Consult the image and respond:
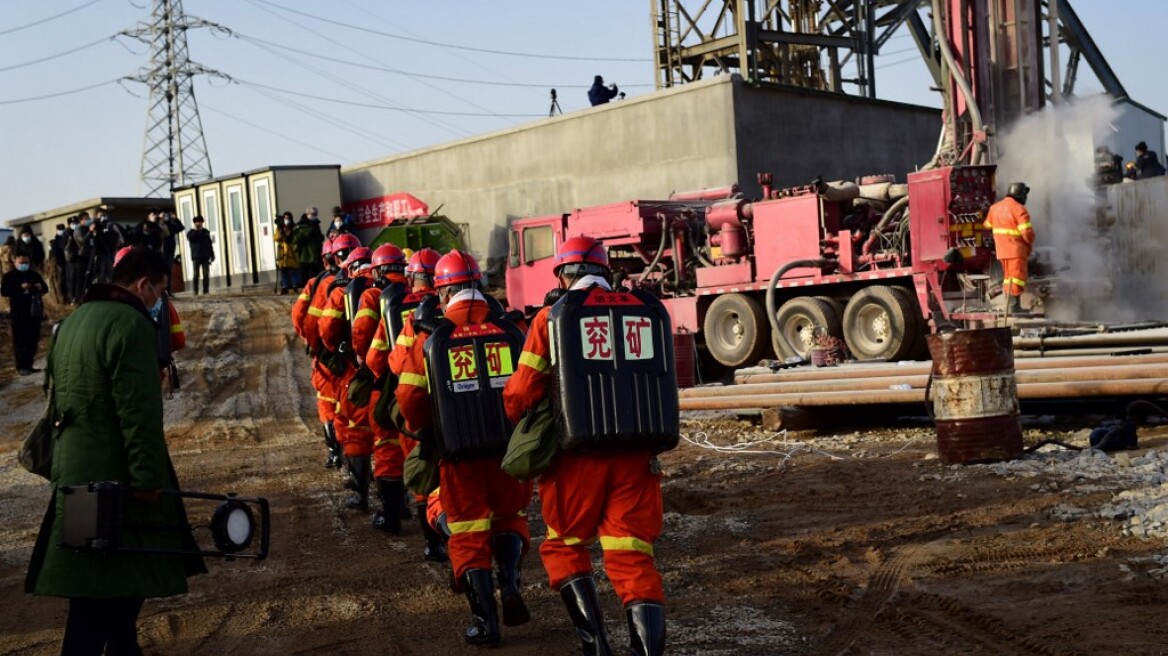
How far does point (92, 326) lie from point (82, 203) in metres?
34.0

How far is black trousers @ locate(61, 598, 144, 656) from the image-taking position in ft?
15.4

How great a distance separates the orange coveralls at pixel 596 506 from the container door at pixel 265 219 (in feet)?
91.5

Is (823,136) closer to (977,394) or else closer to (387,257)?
(977,394)

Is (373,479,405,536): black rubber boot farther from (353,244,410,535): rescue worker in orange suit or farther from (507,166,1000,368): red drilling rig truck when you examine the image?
(507,166,1000,368): red drilling rig truck

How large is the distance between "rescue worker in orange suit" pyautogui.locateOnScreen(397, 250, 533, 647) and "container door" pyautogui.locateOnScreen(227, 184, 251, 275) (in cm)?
2765

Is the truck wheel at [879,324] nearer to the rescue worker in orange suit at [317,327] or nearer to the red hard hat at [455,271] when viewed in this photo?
the rescue worker in orange suit at [317,327]

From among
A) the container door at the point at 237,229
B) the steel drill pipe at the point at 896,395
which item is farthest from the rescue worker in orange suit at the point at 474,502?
the container door at the point at 237,229

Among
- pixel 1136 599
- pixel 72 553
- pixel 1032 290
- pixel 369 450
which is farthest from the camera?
pixel 1032 290

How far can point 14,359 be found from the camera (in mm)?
23750

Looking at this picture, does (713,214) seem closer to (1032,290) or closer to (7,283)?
(1032,290)

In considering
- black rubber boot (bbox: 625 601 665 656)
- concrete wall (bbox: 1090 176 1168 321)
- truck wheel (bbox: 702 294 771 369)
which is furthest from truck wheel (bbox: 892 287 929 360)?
black rubber boot (bbox: 625 601 665 656)

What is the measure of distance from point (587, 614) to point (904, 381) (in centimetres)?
815

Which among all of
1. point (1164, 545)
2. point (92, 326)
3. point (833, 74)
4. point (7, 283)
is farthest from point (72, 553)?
point (833, 74)

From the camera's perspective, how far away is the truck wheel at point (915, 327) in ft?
56.6
